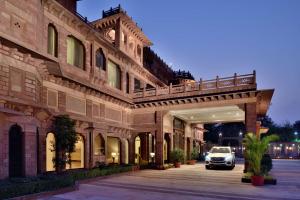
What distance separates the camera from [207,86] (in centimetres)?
2284

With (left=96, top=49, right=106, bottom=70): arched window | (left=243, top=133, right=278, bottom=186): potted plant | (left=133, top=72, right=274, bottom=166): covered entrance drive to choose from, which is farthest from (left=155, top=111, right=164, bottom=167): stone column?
(left=243, top=133, right=278, bottom=186): potted plant

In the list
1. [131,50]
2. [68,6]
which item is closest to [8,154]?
[68,6]

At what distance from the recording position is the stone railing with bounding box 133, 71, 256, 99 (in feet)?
70.0

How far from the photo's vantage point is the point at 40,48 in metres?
14.9

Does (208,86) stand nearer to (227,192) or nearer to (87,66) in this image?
(87,66)

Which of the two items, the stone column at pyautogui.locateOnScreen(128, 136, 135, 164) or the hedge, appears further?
the stone column at pyautogui.locateOnScreen(128, 136, 135, 164)

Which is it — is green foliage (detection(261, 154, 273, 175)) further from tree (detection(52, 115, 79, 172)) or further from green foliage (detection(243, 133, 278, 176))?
tree (detection(52, 115, 79, 172))

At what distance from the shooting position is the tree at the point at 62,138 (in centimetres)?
1540

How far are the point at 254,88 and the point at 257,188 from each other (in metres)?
8.70

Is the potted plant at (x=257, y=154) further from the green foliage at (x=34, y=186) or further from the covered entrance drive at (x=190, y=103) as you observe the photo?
the green foliage at (x=34, y=186)

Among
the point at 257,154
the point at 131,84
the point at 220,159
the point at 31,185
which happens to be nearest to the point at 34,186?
the point at 31,185

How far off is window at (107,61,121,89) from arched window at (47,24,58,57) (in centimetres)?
653

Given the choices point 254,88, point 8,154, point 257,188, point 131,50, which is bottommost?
point 257,188

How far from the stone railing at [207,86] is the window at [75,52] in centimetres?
753
